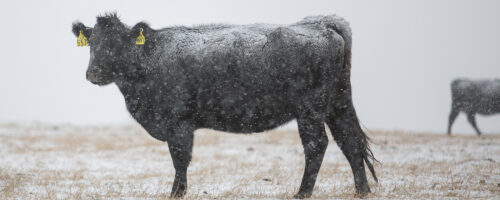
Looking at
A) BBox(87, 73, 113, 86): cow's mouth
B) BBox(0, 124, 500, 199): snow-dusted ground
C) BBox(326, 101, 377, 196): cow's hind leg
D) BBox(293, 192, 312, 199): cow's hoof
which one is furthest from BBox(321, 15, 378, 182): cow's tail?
BBox(87, 73, 113, 86): cow's mouth

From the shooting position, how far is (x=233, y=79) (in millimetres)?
8156

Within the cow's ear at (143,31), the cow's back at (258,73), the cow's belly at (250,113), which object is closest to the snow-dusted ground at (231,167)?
the cow's belly at (250,113)

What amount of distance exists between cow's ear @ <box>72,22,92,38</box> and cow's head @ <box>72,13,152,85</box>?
37 centimetres

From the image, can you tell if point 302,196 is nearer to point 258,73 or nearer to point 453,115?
point 258,73

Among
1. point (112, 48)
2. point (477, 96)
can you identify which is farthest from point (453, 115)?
point (112, 48)

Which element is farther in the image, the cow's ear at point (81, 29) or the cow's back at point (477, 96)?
the cow's back at point (477, 96)

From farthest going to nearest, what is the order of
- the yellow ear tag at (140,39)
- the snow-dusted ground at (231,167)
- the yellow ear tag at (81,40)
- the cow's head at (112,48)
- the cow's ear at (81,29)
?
the cow's ear at (81,29)
the yellow ear tag at (81,40)
the snow-dusted ground at (231,167)
the yellow ear tag at (140,39)
the cow's head at (112,48)

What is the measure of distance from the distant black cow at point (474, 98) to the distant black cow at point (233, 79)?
15.2 meters

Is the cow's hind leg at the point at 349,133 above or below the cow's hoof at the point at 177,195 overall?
above

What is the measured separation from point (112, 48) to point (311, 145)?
11.9ft

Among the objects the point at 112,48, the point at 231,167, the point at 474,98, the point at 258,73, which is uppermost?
the point at 112,48

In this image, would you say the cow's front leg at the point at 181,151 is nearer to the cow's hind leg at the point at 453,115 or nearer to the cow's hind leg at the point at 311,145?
the cow's hind leg at the point at 311,145

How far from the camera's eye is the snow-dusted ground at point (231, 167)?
8.66m

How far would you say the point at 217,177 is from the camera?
11102 mm
